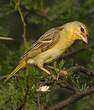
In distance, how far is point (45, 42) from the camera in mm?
5039

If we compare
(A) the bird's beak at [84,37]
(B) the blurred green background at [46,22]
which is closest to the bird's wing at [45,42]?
(A) the bird's beak at [84,37]

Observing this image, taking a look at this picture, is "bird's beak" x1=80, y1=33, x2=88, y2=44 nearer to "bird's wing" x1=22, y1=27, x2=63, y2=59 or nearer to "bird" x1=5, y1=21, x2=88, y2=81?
"bird" x1=5, y1=21, x2=88, y2=81

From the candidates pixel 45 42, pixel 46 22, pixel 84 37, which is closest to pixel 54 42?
pixel 45 42

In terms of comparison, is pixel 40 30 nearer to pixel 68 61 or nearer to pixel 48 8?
pixel 48 8

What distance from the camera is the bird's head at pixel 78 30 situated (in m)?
5.00

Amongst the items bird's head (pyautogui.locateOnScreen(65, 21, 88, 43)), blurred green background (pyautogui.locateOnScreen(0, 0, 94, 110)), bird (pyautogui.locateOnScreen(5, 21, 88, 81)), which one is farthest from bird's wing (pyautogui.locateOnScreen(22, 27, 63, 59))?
blurred green background (pyautogui.locateOnScreen(0, 0, 94, 110))

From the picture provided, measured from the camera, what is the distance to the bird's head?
197 inches

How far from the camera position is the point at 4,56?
577 centimetres

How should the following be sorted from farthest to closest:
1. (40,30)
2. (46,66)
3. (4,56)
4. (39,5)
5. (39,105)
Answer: (40,30) → (39,5) → (4,56) → (46,66) → (39,105)

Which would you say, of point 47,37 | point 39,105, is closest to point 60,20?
point 47,37

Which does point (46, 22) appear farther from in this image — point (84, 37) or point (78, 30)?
point (84, 37)

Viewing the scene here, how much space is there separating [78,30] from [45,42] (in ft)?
1.25

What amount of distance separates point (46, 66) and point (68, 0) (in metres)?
1.89

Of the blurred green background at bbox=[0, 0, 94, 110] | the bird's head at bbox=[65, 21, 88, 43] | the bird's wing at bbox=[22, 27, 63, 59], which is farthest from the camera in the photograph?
the blurred green background at bbox=[0, 0, 94, 110]
